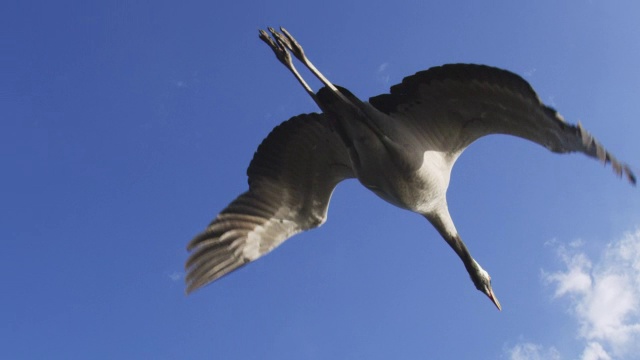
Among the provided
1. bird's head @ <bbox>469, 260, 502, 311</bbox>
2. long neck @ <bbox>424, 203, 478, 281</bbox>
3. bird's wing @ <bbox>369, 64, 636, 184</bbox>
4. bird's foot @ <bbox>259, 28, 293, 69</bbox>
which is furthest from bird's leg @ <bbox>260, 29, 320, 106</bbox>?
bird's head @ <bbox>469, 260, 502, 311</bbox>

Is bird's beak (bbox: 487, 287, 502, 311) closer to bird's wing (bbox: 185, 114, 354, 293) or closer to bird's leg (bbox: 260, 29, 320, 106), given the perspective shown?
bird's wing (bbox: 185, 114, 354, 293)

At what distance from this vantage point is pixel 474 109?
7.41 metres

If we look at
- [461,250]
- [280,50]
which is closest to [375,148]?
[280,50]

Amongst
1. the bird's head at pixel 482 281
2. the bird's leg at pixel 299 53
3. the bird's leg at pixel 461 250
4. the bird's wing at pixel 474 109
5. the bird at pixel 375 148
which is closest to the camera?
the bird's wing at pixel 474 109

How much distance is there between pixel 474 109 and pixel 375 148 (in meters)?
1.16

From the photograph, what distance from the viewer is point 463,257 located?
8.86 metres

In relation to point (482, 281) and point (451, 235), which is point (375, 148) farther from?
→ point (482, 281)

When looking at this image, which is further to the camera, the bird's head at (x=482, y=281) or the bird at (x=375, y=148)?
the bird's head at (x=482, y=281)

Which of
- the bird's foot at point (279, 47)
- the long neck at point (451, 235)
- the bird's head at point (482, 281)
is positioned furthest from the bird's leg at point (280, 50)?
the bird's head at point (482, 281)

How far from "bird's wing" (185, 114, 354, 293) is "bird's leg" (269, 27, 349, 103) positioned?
2.11ft

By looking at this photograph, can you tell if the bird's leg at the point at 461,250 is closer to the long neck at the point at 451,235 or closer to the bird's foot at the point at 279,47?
the long neck at the point at 451,235

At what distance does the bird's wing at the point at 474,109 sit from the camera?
6293 mm

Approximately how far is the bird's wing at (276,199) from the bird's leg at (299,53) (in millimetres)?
644

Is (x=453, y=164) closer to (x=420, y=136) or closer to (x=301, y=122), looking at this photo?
(x=420, y=136)
